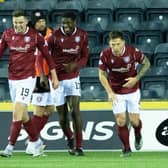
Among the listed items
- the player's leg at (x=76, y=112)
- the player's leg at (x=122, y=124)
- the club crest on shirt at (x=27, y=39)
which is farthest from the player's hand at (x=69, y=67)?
the club crest on shirt at (x=27, y=39)

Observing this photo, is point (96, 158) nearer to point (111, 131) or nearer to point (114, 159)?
point (114, 159)

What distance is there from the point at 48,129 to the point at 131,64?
6.42 ft

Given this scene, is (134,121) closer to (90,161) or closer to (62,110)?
(62,110)

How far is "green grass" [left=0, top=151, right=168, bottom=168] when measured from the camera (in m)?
8.97

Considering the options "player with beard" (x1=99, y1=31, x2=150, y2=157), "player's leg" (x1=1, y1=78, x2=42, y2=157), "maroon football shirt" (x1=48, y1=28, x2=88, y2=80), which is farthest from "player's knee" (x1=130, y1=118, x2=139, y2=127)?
"player's leg" (x1=1, y1=78, x2=42, y2=157)

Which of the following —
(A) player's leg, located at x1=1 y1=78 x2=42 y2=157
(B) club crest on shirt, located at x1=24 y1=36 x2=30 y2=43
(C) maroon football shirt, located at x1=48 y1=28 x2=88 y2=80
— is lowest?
(A) player's leg, located at x1=1 y1=78 x2=42 y2=157

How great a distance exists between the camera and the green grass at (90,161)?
8969mm

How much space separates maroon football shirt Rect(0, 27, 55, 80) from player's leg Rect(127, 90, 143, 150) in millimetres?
1475

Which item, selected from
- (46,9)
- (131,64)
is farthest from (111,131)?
(46,9)

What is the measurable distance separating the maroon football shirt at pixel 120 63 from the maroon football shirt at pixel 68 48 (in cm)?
37

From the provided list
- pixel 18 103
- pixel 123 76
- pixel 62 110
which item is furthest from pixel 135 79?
pixel 18 103

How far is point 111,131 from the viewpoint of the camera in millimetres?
12000

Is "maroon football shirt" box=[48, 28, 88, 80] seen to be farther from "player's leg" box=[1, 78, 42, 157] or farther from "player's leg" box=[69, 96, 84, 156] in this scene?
"player's leg" box=[1, 78, 42, 157]

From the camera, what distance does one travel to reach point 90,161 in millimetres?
9711
